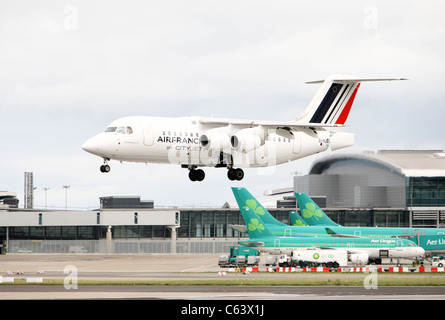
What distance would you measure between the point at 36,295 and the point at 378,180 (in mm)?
98403

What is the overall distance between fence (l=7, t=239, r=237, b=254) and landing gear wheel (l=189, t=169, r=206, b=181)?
57.6 m

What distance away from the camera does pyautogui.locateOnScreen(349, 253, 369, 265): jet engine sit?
82938 millimetres

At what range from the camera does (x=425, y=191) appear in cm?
13762

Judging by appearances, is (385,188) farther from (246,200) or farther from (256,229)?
(256,229)

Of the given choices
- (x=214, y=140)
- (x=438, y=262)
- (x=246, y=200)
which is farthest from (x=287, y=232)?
(x=214, y=140)

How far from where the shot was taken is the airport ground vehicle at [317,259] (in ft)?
Answer: 265

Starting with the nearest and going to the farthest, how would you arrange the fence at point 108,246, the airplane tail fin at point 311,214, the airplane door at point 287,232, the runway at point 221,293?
the runway at point 221,293 → the airplane door at point 287,232 → the airplane tail fin at point 311,214 → the fence at point 108,246

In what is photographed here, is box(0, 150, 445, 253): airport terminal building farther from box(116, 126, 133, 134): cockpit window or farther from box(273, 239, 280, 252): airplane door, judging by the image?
box(116, 126, 133, 134): cockpit window

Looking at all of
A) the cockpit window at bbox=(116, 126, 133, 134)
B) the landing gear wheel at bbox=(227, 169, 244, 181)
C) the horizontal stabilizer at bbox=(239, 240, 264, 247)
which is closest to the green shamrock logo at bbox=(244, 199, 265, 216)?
the horizontal stabilizer at bbox=(239, 240, 264, 247)

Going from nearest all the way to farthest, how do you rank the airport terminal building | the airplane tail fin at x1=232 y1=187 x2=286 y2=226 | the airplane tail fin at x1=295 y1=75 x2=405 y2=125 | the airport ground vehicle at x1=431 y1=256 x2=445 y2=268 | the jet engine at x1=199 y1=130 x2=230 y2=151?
1. the jet engine at x1=199 y1=130 x2=230 y2=151
2. the airplane tail fin at x1=295 y1=75 x2=405 y2=125
3. the airport ground vehicle at x1=431 y1=256 x2=445 y2=268
4. the airplane tail fin at x1=232 y1=187 x2=286 y2=226
5. the airport terminal building

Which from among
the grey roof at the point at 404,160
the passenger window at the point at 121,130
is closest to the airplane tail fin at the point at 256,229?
the passenger window at the point at 121,130

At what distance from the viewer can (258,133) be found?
5875 centimetres

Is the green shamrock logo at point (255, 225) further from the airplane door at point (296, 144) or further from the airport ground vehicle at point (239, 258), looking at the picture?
the airplane door at point (296, 144)
